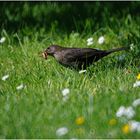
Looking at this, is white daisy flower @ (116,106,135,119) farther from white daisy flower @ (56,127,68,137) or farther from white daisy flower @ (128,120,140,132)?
white daisy flower @ (56,127,68,137)

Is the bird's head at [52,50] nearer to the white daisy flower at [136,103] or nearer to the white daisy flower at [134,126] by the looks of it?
the white daisy flower at [136,103]

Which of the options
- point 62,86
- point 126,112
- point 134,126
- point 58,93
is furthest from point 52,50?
point 134,126

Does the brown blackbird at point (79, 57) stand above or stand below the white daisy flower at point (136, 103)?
below

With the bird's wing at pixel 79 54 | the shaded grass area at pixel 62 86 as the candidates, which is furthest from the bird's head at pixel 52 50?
the bird's wing at pixel 79 54

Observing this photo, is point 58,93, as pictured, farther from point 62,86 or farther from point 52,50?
point 52,50

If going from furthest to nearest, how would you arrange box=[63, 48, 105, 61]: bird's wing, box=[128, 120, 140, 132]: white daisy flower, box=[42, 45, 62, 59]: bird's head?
box=[42, 45, 62, 59]: bird's head
box=[63, 48, 105, 61]: bird's wing
box=[128, 120, 140, 132]: white daisy flower

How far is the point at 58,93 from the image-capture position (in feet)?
20.9

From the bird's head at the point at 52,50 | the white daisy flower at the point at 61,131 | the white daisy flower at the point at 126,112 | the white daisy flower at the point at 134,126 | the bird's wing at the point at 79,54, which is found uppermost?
the white daisy flower at the point at 134,126

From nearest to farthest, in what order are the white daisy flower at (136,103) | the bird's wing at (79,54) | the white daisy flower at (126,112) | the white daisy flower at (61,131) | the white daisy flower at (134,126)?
the white daisy flower at (134,126) → the white daisy flower at (61,131) → the white daisy flower at (126,112) → the white daisy flower at (136,103) → the bird's wing at (79,54)

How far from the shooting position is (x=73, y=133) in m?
5.20

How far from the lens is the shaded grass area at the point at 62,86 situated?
17.7 ft

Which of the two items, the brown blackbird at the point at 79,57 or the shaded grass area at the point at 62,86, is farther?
the brown blackbird at the point at 79,57

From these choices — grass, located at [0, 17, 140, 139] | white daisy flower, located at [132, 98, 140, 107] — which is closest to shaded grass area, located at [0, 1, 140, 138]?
grass, located at [0, 17, 140, 139]

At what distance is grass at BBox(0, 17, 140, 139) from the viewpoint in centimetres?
537
